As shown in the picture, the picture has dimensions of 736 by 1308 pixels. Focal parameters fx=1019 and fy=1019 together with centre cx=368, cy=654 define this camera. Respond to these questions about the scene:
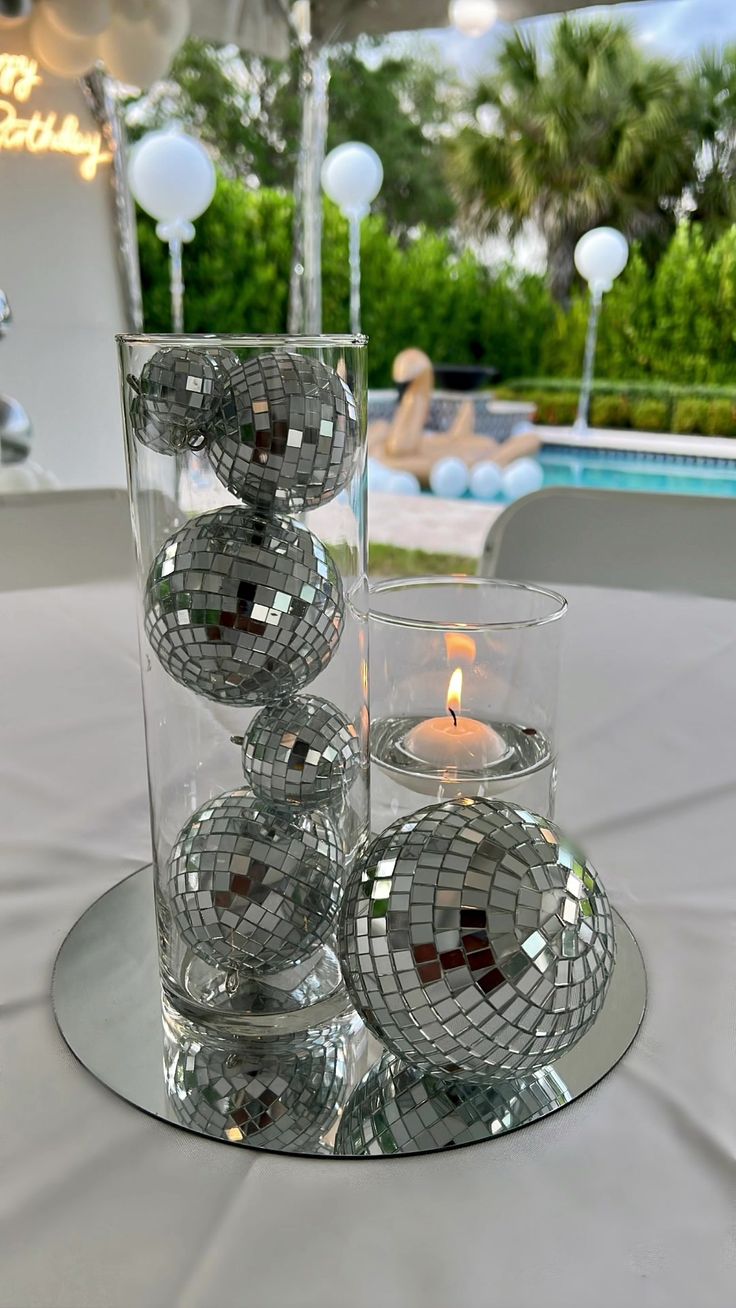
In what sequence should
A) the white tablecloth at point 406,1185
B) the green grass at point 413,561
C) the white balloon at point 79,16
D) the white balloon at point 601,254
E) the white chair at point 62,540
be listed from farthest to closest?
the white balloon at point 601,254, the green grass at point 413,561, the white balloon at point 79,16, the white chair at point 62,540, the white tablecloth at point 406,1185

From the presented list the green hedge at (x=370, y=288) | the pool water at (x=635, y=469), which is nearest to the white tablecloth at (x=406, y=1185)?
the green hedge at (x=370, y=288)

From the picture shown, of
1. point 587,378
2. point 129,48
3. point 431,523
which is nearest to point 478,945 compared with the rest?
point 129,48

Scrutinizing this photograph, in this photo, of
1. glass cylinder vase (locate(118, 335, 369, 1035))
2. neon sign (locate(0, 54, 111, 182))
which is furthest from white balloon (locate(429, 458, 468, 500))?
glass cylinder vase (locate(118, 335, 369, 1035))

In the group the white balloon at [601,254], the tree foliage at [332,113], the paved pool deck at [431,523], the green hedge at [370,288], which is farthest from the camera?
the green hedge at [370,288]

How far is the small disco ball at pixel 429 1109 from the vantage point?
267mm

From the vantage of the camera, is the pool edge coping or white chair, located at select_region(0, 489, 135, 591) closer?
white chair, located at select_region(0, 489, 135, 591)

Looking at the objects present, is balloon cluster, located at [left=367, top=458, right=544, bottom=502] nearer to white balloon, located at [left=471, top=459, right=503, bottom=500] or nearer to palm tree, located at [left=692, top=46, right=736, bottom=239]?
white balloon, located at [left=471, top=459, right=503, bottom=500]

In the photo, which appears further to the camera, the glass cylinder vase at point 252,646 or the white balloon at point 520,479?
the white balloon at point 520,479

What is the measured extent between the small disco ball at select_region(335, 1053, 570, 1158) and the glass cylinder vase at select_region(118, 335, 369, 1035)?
0.13 feet

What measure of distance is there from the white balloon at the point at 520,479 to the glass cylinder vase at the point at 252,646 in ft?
18.3

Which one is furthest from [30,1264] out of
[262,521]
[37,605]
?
[37,605]

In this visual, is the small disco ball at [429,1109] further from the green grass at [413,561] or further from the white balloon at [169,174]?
the white balloon at [169,174]

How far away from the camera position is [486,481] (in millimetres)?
5902

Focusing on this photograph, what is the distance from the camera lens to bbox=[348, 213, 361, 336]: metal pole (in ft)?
21.0
